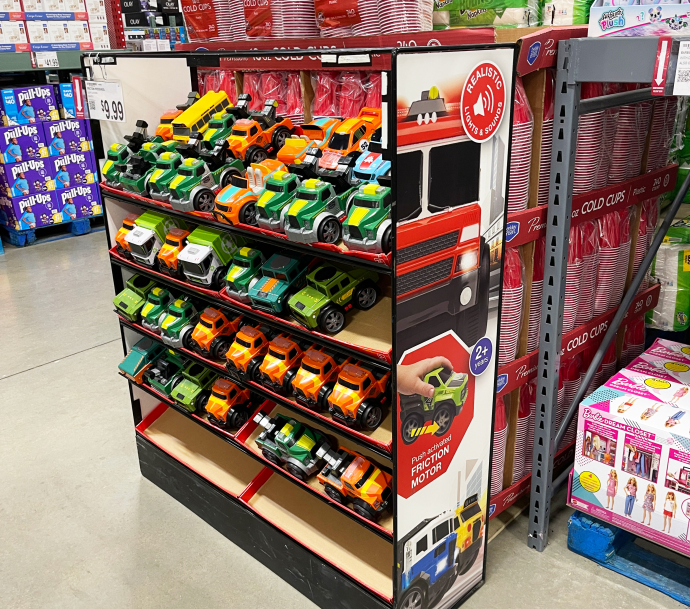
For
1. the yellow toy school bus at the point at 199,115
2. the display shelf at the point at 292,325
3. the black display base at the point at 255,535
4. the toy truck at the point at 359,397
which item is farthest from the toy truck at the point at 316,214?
the black display base at the point at 255,535

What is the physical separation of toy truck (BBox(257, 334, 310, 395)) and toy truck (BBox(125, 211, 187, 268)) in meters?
0.72

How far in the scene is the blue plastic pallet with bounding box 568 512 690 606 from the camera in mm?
2480

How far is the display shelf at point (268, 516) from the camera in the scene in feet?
7.80

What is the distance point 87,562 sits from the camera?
9.14 ft

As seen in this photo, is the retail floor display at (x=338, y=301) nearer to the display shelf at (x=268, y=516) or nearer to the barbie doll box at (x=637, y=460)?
the display shelf at (x=268, y=516)

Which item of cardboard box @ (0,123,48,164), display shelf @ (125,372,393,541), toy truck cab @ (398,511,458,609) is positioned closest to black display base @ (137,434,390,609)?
toy truck cab @ (398,511,458,609)

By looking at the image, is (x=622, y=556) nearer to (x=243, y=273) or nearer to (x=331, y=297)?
(x=331, y=297)

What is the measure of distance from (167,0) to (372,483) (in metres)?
5.43

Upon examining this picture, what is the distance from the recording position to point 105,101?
2926 millimetres

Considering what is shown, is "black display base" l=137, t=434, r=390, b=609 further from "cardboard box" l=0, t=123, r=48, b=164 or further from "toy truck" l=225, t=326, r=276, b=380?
"cardboard box" l=0, t=123, r=48, b=164

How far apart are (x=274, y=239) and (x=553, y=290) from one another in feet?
3.30

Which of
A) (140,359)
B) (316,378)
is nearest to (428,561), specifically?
(316,378)

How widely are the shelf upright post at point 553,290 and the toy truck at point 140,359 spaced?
1762 millimetres

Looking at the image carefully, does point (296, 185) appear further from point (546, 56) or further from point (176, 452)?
point (176, 452)
